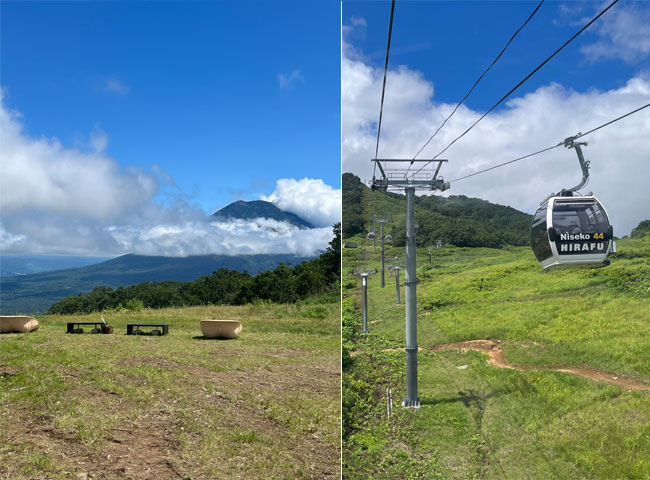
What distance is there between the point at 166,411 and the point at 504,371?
5.00m

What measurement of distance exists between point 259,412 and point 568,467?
414 centimetres

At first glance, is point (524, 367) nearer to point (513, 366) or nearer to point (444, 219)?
point (513, 366)

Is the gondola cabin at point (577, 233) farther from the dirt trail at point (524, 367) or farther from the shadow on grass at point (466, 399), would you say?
the shadow on grass at point (466, 399)

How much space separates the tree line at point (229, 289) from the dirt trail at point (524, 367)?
39.6ft

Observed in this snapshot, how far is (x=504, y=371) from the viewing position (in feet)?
21.9

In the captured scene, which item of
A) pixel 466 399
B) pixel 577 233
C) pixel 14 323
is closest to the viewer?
pixel 577 233

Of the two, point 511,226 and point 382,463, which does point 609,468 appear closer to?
point 382,463

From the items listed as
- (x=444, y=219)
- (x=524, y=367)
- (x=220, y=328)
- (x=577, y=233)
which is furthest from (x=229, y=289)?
(x=577, y=233)

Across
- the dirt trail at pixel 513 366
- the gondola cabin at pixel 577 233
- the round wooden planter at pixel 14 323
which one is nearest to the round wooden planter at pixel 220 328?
the round wooden planter at pixel 14 323

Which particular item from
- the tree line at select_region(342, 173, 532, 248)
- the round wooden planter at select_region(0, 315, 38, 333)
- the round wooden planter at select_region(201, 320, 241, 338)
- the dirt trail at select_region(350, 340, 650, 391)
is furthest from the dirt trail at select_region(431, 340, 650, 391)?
the round wooden planter at select_region(0, 315, 38, 333)

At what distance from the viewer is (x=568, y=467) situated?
18.4ft

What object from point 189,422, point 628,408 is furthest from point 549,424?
point 189,422

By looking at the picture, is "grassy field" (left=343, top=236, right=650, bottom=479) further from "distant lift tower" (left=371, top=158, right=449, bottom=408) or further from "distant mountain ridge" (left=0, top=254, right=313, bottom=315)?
"distant mountain ridge" (left=0, top=254, right=313, bottom=315)

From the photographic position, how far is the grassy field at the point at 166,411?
17.6ft
